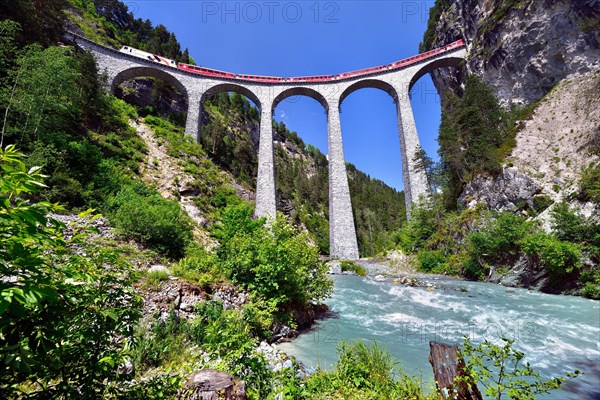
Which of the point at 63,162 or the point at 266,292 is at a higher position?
the point at 63,162

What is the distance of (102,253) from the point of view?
6.64ft

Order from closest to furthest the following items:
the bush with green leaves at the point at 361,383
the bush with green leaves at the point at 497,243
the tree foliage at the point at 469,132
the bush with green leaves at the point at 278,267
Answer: the bush with green leaves at the point at 361,383 < the bush with green leaves at the point at 278,267 < the bush with green leaves at the point at 497,243 < the tree foliage at the point at 469,132

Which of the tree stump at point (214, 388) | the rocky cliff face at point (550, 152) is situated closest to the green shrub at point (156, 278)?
the tree stump at point (214, 388)

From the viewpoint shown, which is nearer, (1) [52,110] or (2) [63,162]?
(2) [63,162]

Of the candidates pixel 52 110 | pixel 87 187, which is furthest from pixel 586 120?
pixel 52 110

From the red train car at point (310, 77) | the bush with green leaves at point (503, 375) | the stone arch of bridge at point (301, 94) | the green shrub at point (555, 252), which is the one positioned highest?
the red train car at point (310, 77)

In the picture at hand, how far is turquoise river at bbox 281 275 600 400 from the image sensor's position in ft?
14.5

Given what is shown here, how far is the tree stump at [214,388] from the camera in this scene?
2213 millimetres

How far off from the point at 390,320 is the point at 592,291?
262 inches

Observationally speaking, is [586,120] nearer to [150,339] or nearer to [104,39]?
[150,339]

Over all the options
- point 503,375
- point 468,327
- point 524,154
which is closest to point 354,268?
point 468,327

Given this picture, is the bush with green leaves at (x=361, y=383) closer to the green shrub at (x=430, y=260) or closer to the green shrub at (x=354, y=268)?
the green shrub at (x=354, y=268)

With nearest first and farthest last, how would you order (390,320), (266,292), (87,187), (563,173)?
(266,292), (390,320), (87,187), (563,173)

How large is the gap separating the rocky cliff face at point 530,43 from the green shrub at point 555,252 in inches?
629
